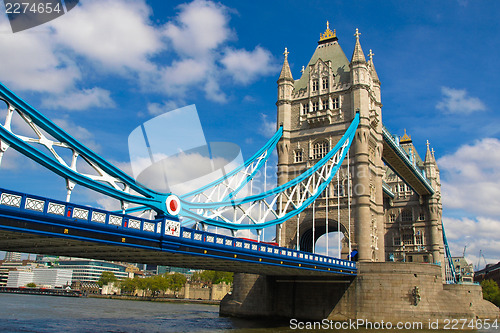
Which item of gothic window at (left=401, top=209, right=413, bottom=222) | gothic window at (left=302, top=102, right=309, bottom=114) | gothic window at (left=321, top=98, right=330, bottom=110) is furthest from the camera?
gothic window at (left=401, top=209, right=413, bottom=222)

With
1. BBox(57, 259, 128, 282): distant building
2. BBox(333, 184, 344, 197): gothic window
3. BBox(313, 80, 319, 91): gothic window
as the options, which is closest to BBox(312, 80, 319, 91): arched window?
BBox(313, 80, 319, 91): gothic window

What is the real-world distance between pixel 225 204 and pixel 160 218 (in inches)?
305

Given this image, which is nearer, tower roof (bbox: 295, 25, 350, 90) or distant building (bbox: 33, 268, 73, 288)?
tower roof (bbox: 295, 25, 350, 90)

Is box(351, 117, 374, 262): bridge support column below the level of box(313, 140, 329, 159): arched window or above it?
below

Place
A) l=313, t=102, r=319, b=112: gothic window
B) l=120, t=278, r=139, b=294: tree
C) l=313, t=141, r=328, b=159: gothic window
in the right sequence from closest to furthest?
l=313, t=141, r=328, b=159: gothic window, l=313, t=102, r=319, b=112: gothic window, l=120, t=278, r=139, b=294: tree

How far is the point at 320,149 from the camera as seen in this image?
157ft

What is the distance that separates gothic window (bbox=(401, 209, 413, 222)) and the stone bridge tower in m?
29.8

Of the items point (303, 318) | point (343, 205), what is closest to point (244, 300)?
point (303, 318)

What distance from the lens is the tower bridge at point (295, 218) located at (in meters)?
18.8

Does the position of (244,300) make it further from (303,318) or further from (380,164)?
(380,164)

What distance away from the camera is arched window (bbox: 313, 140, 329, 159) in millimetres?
47450

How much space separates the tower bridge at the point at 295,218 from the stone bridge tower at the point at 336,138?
12 centimetres

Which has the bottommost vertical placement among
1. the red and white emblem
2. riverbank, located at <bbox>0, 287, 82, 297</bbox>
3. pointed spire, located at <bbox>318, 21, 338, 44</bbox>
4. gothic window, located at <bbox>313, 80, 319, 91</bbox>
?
riverbank, located at <bbox>0, 287, 82, 297</bbox>

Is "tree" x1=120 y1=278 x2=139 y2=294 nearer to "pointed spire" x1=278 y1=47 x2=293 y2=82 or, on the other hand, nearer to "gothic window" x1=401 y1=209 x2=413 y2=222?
"gothic window" x1=401 y1=209 x2=413 y2=222
